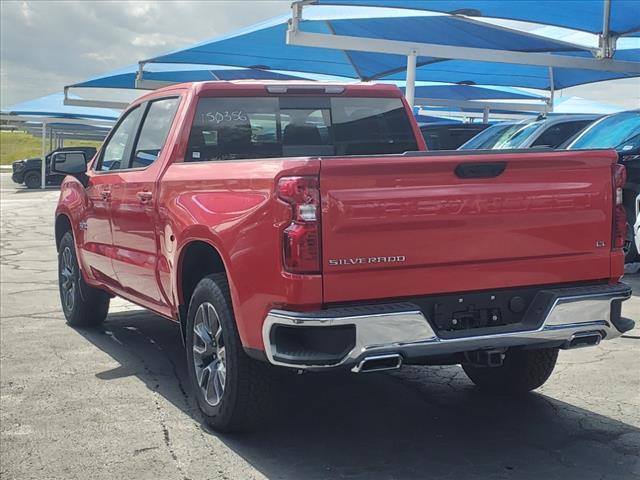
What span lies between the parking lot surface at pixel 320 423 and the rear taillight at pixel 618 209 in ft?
3.56

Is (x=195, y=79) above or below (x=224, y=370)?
above

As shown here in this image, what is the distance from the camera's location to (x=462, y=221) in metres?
3.87

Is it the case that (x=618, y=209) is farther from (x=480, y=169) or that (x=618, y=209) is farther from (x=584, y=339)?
(x=480, y=169)

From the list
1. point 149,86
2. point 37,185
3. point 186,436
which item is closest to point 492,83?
point 149,86

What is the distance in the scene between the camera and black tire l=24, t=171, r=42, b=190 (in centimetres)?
3306

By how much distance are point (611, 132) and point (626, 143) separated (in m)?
0.49

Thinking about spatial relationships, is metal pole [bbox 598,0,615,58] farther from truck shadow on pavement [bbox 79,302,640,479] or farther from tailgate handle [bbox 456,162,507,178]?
tailgate handle [bbox 456,162,507,178]

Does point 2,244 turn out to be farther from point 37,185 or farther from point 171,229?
point 37,185

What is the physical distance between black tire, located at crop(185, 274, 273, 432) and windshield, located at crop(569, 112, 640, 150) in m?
6.98

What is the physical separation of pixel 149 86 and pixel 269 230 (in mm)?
14978

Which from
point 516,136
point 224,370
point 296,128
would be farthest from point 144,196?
point 516,136

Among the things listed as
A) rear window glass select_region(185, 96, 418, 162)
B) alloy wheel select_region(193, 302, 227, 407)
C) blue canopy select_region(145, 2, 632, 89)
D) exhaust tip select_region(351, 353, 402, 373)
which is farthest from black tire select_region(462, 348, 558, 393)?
blue canopy select_region(145, 2, 632, 89)

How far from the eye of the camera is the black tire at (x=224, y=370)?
4168mm

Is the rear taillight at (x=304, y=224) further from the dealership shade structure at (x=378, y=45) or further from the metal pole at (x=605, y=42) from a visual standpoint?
the metal pole at (x=605, y=42)
